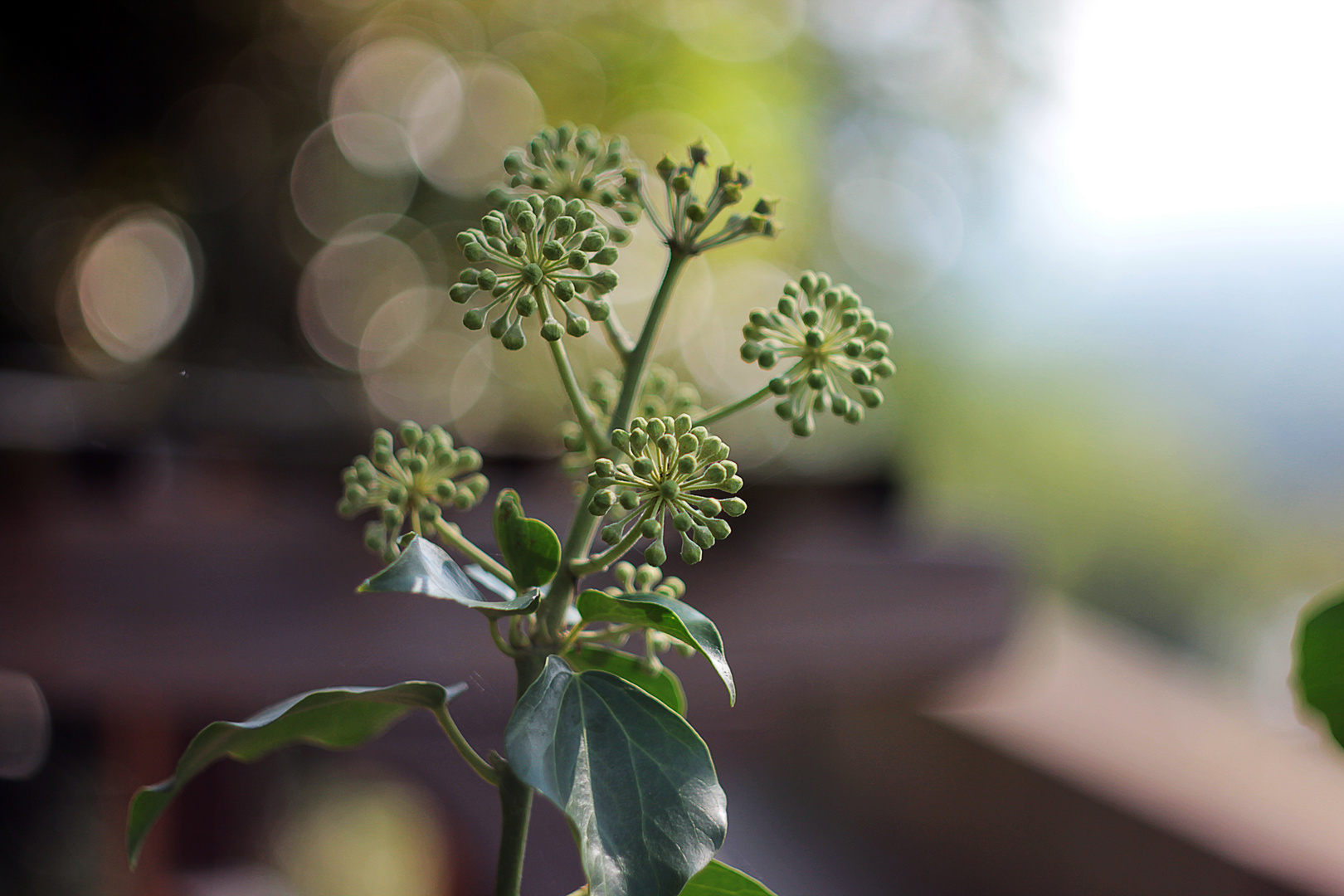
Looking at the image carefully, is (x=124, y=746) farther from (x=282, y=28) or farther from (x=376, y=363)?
(x=282, y=28)

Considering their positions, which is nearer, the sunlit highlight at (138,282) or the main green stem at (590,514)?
the main green stem at (590,514)

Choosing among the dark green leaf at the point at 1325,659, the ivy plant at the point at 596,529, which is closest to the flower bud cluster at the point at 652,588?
the ivy plant at the point at 596,529

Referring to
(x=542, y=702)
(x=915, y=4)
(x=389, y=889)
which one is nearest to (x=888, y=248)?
(x=915, y=4)

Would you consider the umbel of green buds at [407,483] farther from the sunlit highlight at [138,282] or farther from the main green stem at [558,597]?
the sunlit highlight at [138,282]

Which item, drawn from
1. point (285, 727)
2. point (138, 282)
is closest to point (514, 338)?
point (285, 727)

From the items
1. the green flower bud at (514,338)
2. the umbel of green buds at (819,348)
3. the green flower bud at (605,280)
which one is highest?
the umbel of green buds at (819,348)

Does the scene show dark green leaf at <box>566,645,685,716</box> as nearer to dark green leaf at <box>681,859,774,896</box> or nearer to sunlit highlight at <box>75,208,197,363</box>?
dark green leaf at <box>681,859,774,896</box>
